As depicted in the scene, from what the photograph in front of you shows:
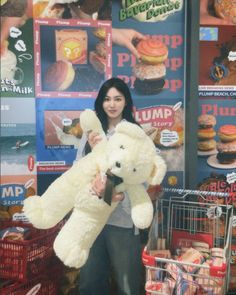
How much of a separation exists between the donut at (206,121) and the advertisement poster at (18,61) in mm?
1173

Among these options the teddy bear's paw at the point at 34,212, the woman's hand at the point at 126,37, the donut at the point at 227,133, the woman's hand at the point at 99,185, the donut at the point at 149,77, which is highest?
the woman's hand at the point at 126,37

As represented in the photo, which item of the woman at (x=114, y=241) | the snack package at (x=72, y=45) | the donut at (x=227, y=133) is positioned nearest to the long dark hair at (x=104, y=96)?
the woman at (x=114, y=241)

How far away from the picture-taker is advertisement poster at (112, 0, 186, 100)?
2.59 metres

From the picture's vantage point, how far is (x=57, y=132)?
2.62 m

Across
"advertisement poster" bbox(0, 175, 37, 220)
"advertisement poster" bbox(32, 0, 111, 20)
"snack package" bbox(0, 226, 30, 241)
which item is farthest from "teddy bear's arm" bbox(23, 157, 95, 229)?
"advertisement poster" bbox(32, 0, 111, 20)

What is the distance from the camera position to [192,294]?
1.90 metres

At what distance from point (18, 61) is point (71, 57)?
1.13 feet

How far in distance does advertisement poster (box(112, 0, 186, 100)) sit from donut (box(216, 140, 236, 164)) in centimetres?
47

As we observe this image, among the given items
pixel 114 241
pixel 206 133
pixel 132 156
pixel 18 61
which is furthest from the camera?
pixel 206 133

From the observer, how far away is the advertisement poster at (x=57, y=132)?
102 inches

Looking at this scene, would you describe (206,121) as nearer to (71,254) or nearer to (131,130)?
(131,130)

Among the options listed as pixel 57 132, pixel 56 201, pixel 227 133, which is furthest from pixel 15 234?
pixel 227 133

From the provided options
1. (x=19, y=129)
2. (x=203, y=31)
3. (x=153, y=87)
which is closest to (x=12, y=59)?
(x=19, y=129)

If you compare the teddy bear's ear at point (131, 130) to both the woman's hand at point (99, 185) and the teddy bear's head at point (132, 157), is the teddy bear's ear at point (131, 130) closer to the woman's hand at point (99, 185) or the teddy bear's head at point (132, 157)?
the teddy bear's head at point (132, 157)
